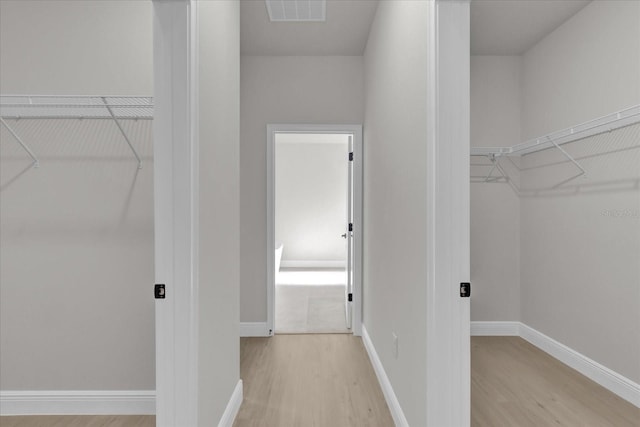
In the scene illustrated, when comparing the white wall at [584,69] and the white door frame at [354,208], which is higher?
the white wall at [584,69]

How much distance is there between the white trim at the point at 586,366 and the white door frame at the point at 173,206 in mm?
2676

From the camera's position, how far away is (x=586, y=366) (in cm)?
265

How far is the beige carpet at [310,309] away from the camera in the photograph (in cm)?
364

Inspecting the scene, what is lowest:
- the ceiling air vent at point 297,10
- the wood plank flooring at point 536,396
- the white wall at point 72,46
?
the wood plank flooring at point 536,396

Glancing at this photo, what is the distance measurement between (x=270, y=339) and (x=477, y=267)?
2113 millimetres

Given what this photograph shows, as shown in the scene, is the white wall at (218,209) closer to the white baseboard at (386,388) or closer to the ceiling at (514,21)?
the white baseboard at (386,388)

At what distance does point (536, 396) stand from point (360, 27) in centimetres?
305

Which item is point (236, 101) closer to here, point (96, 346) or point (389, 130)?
point (389, 130)

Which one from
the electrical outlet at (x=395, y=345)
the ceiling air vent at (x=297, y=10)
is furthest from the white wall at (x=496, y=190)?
the electrical outlet at (x=395, y=345)

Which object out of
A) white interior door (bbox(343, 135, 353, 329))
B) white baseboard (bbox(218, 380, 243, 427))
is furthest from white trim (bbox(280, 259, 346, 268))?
white baseboard (bbox(218, 380, 243, 427))

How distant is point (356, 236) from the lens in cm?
347

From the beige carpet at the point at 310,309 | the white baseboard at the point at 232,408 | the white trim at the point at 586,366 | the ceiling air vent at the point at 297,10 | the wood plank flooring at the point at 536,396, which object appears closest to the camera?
the white baseboard at the point at 232,408

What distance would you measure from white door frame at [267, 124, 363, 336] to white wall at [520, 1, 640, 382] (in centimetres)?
157

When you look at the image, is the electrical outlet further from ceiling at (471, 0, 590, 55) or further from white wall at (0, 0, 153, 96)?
ceiling at (471, 0, 590, 55)
